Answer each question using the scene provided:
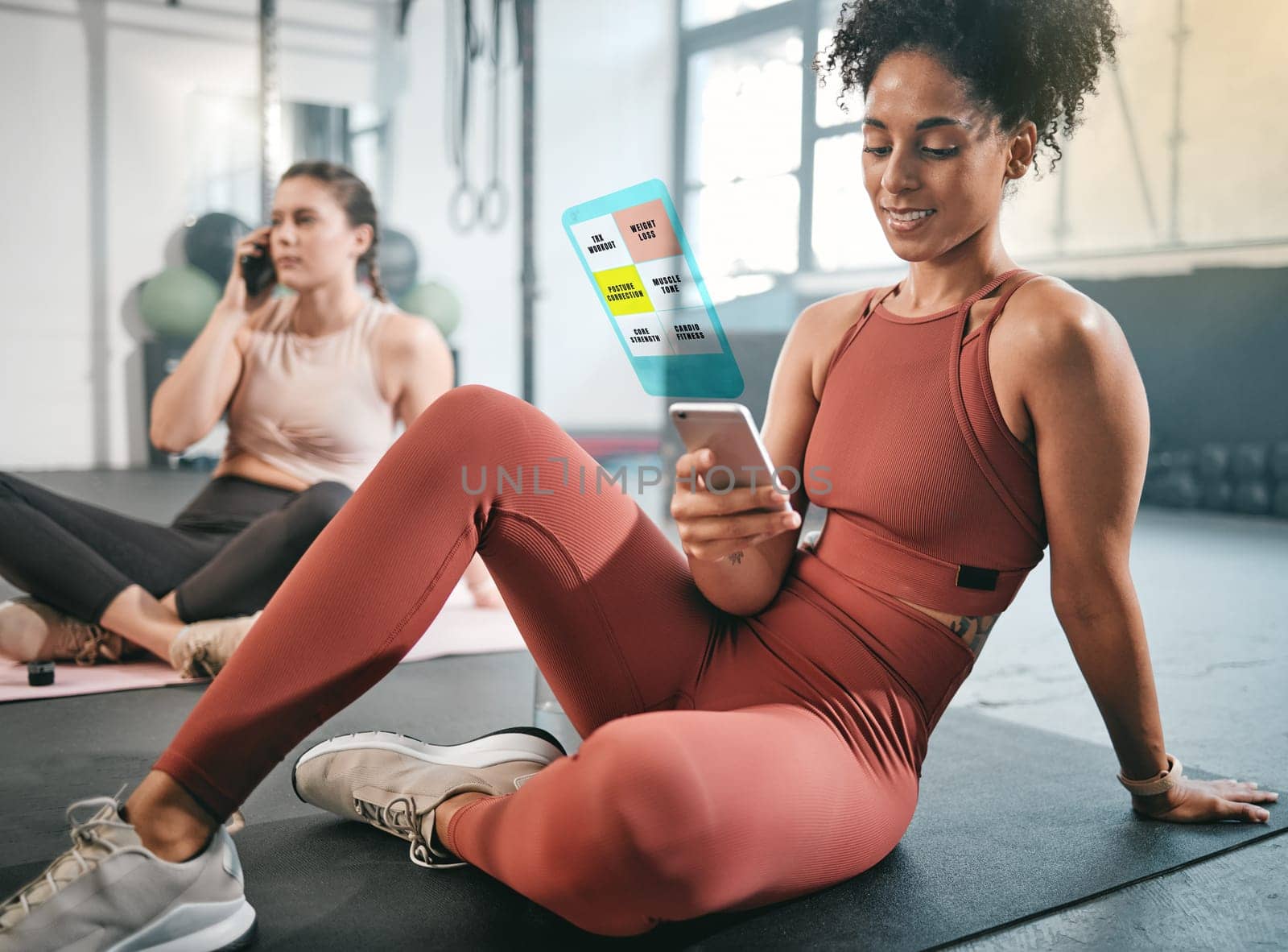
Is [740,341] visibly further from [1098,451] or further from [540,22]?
[540,22]

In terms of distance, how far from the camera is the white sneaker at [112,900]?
2.57 feet

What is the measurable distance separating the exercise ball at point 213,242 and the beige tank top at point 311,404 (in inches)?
142

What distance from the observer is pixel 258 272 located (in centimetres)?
215

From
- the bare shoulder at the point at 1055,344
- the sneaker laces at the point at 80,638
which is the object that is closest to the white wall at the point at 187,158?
the sneaker laces at the point at 80,638

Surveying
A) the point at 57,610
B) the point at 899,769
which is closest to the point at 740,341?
the point at 899,769

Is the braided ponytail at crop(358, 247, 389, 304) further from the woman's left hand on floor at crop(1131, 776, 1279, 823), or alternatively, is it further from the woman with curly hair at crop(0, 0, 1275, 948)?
the woman's left hand on floor at crop(1131, 776, 1279, 823)

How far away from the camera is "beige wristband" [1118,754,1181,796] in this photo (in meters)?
1.18

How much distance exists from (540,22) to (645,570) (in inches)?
219

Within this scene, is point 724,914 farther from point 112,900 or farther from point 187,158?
point 187,158

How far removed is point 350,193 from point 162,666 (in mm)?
1000

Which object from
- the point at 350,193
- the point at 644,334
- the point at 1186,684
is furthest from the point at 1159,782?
the point at 350,193

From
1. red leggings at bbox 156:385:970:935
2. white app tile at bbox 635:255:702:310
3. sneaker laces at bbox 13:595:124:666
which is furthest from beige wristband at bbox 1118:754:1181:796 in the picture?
sneaker laces at bbox 13:595:124:666

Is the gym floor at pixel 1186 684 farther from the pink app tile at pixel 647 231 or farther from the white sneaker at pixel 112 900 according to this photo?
the pink app tile at pixel 647 231

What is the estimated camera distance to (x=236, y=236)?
18.0 feet
